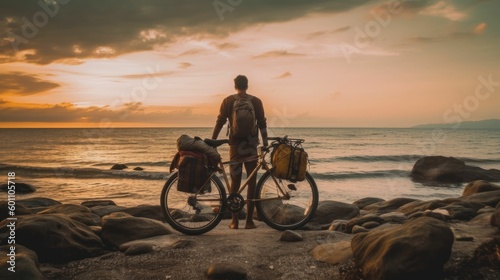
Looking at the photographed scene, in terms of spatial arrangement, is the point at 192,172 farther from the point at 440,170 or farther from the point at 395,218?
the point at 440,170

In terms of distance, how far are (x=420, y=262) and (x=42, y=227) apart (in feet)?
16.6

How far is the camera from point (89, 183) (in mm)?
22438

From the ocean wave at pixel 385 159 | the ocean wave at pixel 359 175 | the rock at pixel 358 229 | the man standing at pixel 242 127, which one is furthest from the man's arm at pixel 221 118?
the ocean wave at pixel 385 159

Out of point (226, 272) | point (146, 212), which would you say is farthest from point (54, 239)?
point (146, 212)

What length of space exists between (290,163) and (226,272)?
2.55 meters

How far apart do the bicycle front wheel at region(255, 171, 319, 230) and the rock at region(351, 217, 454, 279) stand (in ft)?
8.03

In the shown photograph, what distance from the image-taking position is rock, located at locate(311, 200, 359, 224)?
983cm

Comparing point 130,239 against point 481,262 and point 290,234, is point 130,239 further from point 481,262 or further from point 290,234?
point 481,262

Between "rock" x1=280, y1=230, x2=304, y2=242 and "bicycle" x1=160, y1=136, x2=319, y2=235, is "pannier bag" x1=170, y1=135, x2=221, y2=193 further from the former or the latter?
"rock" x1=280, y1=230, x2=304, y2=242

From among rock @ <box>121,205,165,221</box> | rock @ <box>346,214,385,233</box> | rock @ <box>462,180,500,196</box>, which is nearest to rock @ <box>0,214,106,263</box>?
rock @ <box>346,214,385,233</box>

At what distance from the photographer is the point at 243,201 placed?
21.1 ft

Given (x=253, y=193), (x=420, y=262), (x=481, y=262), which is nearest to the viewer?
(x=420, y=262)

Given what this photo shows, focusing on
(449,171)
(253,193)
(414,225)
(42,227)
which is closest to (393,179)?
(449,171)

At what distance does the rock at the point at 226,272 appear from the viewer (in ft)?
13.8
